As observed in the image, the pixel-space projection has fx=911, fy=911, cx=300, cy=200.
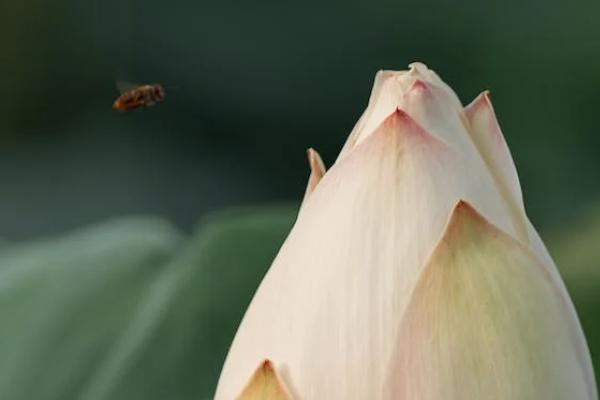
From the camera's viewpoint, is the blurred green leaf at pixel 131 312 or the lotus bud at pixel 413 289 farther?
the blurred green leaf at pixel 131 312

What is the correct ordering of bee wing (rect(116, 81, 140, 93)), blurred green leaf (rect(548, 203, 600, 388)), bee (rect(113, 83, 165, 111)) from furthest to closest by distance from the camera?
bee wing (rect(116, 81, 140, 93)) < bee (rect(113, 83, 165, 111)) < blurred green leaf (rect(548, 203, 600, 388))

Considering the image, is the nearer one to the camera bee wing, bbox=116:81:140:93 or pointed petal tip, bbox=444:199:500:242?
pointed petal tip, bbox=444:199:500:242

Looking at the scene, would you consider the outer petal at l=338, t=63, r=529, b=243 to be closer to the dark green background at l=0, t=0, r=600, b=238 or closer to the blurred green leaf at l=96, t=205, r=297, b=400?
the blurred green leaf at l=96, t=205, r=297, b=400

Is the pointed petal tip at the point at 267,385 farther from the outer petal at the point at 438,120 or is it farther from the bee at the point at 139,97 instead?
the bee at the point at 139,97

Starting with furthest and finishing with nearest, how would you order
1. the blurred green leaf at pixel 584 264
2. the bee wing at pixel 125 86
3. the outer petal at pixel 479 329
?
the bee wing at pixel 125 86, the blurred green leaf at pixel 584 264, the outer petal at pixel 479 329

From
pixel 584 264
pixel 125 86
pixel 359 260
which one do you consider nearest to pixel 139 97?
pixel 125 86

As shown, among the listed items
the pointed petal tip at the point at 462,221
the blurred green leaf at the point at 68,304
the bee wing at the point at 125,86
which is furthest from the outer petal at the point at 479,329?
the bee wing at the point at 125,86

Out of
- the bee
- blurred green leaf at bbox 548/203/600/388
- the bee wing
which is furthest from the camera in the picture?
the bee wing

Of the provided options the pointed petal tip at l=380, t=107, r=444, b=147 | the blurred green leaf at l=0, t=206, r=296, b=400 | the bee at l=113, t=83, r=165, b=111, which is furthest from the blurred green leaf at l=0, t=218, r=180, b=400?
the pointed petal tip at l=380, t=107, r=444, b=147
